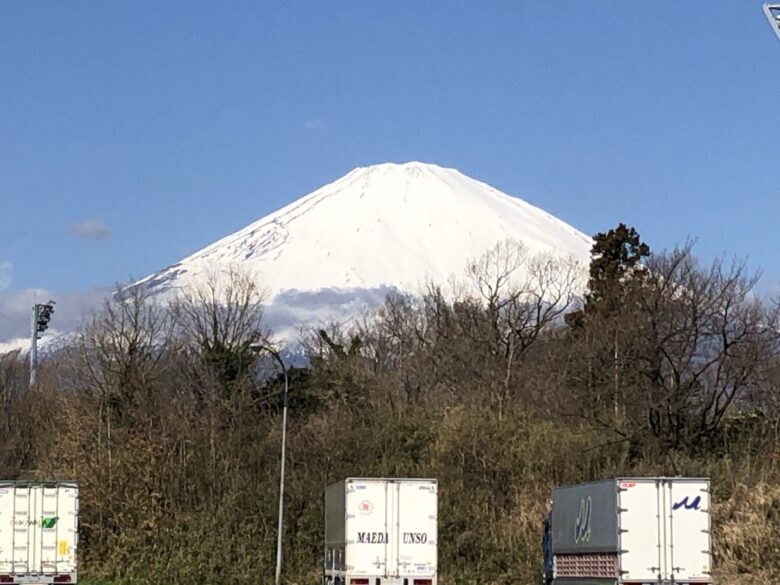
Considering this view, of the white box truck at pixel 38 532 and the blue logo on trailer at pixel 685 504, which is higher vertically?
the blue logo on trailer at pixel 685 504

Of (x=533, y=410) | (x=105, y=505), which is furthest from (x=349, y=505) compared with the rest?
(x=533, y=410)

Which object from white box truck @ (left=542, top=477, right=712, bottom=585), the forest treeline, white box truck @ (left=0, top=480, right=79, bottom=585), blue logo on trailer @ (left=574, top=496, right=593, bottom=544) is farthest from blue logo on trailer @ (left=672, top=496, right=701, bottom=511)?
white box truck @ (left=0, top=480, right=79, bottom=585)

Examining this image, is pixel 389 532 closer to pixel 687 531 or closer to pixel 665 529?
pixel 665 529

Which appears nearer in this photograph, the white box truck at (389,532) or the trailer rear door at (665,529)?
the trailer rear door at (665,529)

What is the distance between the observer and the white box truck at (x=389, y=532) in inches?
1225

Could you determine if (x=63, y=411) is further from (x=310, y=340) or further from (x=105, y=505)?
(x=310, y=340)

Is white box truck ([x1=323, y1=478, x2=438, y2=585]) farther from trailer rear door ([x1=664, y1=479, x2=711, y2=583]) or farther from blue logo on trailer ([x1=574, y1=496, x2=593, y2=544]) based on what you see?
trailer rear door ([x1=664, y1=479, x2=711, y2=583])

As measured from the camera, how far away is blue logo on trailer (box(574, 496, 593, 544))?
2805 cm

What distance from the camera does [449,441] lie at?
5203cm

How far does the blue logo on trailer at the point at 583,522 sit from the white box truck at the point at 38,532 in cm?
1295

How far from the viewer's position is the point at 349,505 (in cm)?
3150

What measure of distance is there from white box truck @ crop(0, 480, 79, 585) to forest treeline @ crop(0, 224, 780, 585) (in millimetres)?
13068

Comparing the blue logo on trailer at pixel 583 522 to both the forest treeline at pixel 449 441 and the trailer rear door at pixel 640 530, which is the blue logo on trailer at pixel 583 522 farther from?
the forest treeline at pixel 449 441

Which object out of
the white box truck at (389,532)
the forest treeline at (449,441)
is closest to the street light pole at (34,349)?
the forest treeline at (449,441)
